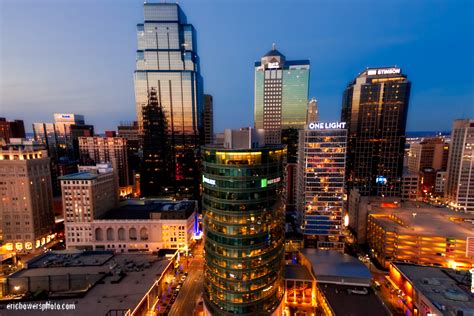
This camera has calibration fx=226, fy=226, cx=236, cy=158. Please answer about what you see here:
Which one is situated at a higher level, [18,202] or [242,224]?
[242,224]

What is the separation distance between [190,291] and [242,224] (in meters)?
52.2

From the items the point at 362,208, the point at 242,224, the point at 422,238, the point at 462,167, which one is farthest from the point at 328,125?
the point at 462,167

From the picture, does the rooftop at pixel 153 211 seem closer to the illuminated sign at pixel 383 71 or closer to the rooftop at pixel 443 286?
the rooftop at pixel 443 286

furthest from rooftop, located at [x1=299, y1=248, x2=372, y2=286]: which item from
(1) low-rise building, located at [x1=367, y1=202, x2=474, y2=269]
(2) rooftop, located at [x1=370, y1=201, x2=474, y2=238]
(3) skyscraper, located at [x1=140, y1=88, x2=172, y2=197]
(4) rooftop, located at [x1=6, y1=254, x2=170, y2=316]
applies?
(3) skyscraper, located at [x1=140, y1=88, x2=172, y2=197]

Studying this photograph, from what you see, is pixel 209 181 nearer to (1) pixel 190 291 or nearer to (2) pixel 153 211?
(1) pixel 190 291

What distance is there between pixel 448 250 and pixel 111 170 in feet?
632

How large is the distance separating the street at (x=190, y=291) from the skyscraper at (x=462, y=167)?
7508 inches

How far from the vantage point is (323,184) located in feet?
397

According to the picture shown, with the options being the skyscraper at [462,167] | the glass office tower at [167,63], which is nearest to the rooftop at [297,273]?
the glass office tower at [167,63]

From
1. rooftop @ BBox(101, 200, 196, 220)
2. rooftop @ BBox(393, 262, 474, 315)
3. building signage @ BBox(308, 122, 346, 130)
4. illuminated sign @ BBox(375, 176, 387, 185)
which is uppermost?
building signage @ BBox(308, 122, 346, 130)

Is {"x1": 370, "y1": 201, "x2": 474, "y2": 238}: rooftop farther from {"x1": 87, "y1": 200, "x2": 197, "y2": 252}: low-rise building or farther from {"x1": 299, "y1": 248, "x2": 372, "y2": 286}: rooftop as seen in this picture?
{"x1": 87, "y1": 200, "x2": 197, "y2": 252}: low-rise building

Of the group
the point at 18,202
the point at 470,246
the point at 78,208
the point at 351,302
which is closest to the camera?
the point at 351,302

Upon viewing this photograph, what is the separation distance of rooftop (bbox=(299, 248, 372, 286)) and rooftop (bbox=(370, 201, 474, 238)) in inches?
1309

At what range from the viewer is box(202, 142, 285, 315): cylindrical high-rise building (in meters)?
66.0
